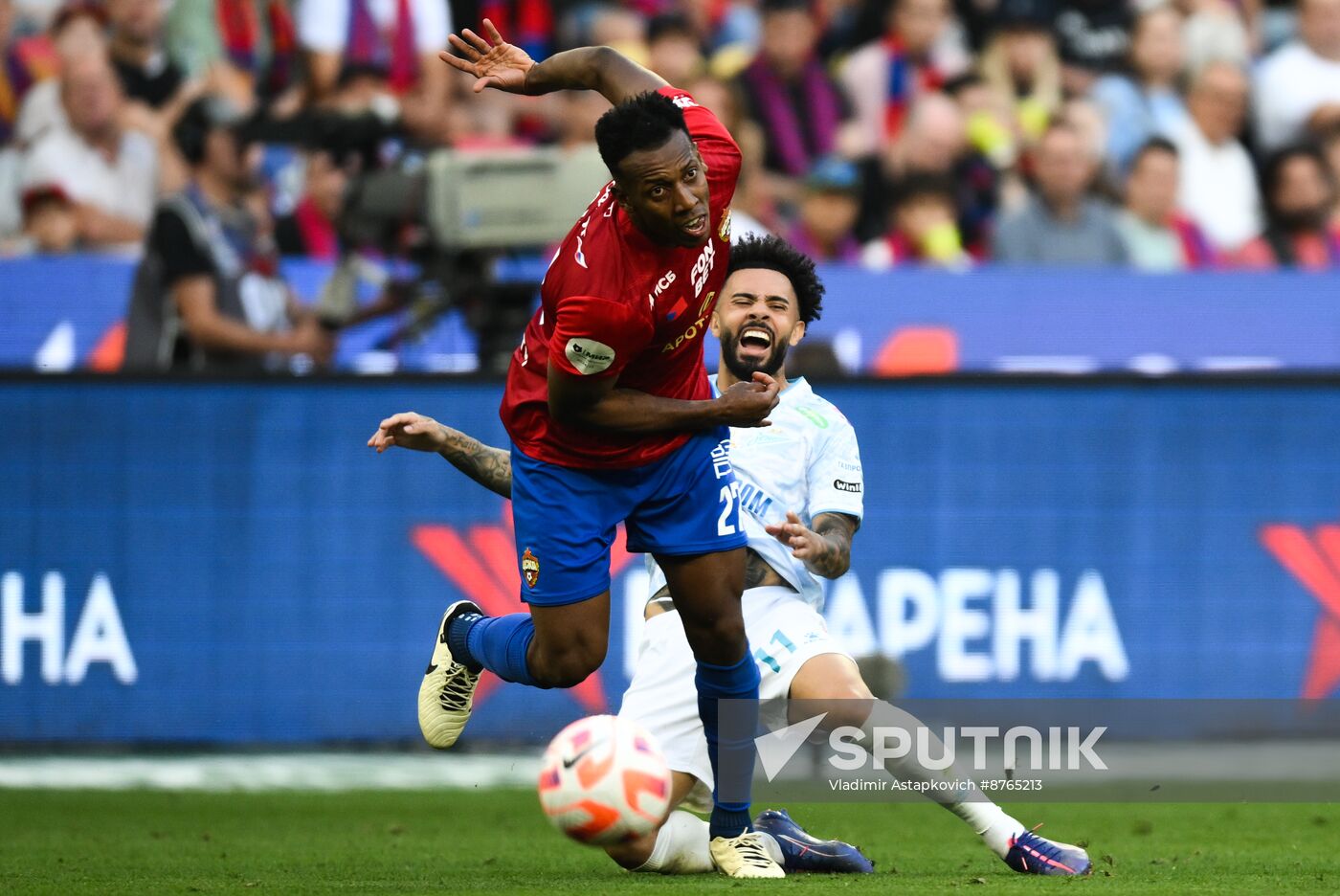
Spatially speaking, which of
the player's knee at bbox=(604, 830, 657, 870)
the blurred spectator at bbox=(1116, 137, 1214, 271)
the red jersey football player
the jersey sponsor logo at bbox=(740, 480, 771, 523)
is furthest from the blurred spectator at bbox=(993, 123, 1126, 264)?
the player's knee at bbox=(604, 830, 657, 870)

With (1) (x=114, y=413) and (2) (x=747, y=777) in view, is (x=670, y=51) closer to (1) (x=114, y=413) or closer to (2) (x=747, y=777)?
(1) (x=114, y=413)

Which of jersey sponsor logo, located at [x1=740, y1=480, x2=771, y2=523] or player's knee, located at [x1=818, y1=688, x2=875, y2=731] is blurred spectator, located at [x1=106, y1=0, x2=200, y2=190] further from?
player's knee, located at [x1=818, y1=688, x2=875, y2=731]

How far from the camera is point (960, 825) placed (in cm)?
788

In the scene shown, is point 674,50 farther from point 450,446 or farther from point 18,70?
point 450,446

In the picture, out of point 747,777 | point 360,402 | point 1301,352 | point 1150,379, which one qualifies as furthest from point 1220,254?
point 747,777

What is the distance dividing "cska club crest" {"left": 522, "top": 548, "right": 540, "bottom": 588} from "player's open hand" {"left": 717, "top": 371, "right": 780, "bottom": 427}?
28.8 inches

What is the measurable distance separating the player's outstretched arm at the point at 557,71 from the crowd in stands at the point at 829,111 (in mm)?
5506

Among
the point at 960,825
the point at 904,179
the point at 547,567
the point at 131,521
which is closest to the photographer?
the point at 547,567

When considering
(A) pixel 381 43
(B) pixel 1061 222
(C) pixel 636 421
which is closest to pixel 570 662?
(C) pixel 636 421

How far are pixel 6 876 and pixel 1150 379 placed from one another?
6.22m

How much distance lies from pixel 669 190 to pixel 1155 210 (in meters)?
8.37

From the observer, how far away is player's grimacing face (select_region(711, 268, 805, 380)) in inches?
245

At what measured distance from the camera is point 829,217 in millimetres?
12609

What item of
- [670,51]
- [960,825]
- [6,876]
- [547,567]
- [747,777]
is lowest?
[960,825]
